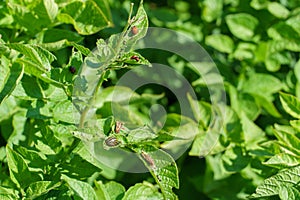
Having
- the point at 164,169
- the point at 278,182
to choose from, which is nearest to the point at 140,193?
the point at 164,169

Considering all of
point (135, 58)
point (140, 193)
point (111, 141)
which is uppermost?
point (135, 58)

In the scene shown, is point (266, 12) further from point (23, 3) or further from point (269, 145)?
point (23, 3)

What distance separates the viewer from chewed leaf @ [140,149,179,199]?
1.22m

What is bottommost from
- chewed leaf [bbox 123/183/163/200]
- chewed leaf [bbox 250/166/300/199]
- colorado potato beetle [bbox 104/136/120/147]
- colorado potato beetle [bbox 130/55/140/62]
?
chewed leaf [bbox 123/183/163/200]

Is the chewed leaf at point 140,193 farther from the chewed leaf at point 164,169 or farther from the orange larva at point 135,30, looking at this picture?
the orange larva at point 135,30

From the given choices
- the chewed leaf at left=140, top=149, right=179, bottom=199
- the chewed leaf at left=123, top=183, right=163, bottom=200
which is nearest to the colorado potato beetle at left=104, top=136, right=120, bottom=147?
the chewed leaf at left=140, top=149, right=179, bottom=199

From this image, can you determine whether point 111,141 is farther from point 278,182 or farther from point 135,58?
point 278,182

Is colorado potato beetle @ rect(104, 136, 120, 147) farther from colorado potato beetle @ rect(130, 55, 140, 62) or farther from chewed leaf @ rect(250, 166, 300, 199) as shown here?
chewed leaf @ rect(250, 166, 300, 199)

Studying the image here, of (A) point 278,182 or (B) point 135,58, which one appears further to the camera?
(A) point 278,182

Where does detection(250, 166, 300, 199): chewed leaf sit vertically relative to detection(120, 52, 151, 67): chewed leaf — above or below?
below

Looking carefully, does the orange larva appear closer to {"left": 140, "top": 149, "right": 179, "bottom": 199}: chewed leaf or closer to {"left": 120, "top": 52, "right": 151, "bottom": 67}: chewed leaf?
{"left": 120, "top": 52, "right": 151, "bottom": 67}: chewed leaf

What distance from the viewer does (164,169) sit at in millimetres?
1229

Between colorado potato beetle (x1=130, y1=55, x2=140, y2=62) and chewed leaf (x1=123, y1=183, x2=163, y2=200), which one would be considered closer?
colorado potato beetle (x1=130, y1=55, x2=140, y2=62)

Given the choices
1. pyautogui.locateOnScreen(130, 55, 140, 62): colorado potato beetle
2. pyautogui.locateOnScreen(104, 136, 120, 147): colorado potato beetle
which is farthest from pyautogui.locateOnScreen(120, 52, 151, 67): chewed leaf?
pyautogui.locateOnScreen(104, 136, 120, 147): colorado potato beetle
